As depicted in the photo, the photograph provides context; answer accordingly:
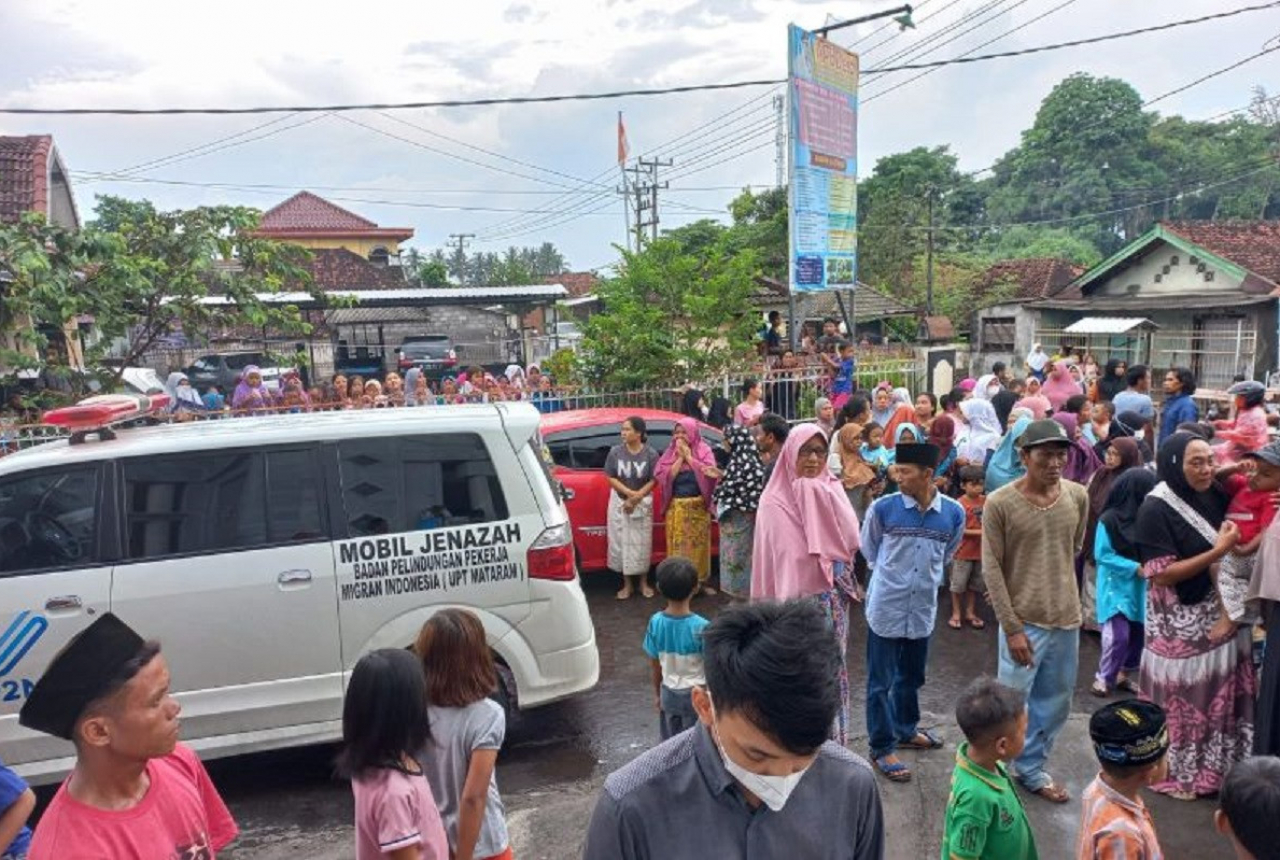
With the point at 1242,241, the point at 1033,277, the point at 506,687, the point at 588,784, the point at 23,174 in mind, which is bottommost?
the point at 588,784

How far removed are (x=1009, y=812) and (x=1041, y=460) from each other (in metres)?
1.69

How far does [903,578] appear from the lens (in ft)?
13.9

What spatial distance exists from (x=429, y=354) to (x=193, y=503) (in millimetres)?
20299

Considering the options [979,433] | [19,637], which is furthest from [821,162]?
[19,637]

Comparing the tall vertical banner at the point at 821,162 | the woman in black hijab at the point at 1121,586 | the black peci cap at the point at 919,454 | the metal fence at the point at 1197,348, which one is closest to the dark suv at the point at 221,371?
the tall vertical banner at the point at 821,162

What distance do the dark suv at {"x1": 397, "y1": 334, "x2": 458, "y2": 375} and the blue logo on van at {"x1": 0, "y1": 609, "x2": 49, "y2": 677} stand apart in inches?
728

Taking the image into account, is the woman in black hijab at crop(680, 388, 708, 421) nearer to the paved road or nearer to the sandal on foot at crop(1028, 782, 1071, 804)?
the paved road

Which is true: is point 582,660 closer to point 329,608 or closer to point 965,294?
point 329,608

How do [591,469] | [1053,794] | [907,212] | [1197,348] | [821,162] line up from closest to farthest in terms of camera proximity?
[1053,794] < [591,469] < [821,162] < [1197,348] < [907,212]

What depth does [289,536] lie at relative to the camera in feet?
14.1

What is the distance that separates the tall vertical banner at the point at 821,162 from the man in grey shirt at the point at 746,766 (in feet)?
39.1

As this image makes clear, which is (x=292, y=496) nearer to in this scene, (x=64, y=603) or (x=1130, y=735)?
(x=64, y=603)

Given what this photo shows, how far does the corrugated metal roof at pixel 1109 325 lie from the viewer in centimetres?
1938

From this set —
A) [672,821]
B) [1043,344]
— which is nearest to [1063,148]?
[1043,344]
